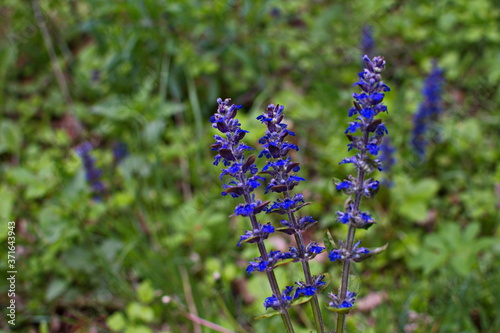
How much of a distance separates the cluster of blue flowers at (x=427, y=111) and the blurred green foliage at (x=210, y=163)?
132 millimetres

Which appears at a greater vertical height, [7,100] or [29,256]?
[7,100]

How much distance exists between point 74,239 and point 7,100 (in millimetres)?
2469

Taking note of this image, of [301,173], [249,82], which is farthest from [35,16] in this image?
[301,173]

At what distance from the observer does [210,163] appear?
11.6 ft

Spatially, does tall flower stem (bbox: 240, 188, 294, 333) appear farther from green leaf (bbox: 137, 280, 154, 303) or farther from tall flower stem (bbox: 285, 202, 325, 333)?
green leaf (bbox: 137, 280, 154, 303)

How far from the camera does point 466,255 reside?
2547 mm

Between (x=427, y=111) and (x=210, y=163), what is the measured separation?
158cm

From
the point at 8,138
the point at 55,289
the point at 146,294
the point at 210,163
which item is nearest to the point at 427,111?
the point at 210,163

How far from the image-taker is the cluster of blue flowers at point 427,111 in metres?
3.31

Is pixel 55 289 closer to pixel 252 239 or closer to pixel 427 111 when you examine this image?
pixel 252 239

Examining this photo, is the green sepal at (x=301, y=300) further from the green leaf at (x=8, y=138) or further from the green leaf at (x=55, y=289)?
the green leaf at (x=8, y=138)

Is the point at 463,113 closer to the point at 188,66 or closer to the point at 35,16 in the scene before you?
the point at 188,66

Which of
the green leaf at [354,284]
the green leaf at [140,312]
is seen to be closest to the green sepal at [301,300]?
the green leaf at [354,284]

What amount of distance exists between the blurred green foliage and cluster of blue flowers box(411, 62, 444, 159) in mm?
132
